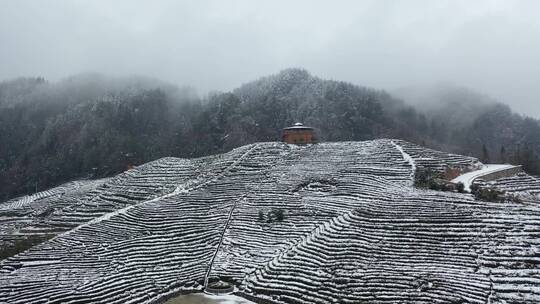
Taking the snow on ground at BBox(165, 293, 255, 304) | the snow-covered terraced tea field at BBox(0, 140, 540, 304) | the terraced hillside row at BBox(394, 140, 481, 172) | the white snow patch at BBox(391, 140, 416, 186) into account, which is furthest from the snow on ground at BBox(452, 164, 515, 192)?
the snow on ground at BBox(165, 293, 255, 304)

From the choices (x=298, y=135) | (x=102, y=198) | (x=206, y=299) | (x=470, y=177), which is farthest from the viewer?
(x=298, y=135)

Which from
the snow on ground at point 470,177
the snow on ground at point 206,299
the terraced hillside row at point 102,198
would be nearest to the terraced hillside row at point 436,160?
the snow on ground at point 470,177

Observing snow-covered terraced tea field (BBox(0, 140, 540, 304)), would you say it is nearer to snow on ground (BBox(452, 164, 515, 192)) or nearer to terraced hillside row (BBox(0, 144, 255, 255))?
terraced hillside row (BBox(0, 144, 255, 255))

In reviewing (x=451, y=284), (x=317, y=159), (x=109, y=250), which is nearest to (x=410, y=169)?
(x=317, y=159)

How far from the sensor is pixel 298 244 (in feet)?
84.9

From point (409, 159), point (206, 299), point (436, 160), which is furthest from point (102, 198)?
point (436, 160)

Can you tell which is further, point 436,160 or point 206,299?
point 436,160

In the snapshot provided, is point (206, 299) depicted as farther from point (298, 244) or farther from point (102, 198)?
point (102, 198)

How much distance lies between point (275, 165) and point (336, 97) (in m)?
73.1

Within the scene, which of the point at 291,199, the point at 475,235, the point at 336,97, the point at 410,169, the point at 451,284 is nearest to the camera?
the point at 451,284

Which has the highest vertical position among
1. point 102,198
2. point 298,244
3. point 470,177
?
point 470,177

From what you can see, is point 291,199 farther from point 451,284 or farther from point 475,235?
point 451,284

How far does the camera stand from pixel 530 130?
123625mm

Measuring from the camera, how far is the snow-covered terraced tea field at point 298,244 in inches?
770
